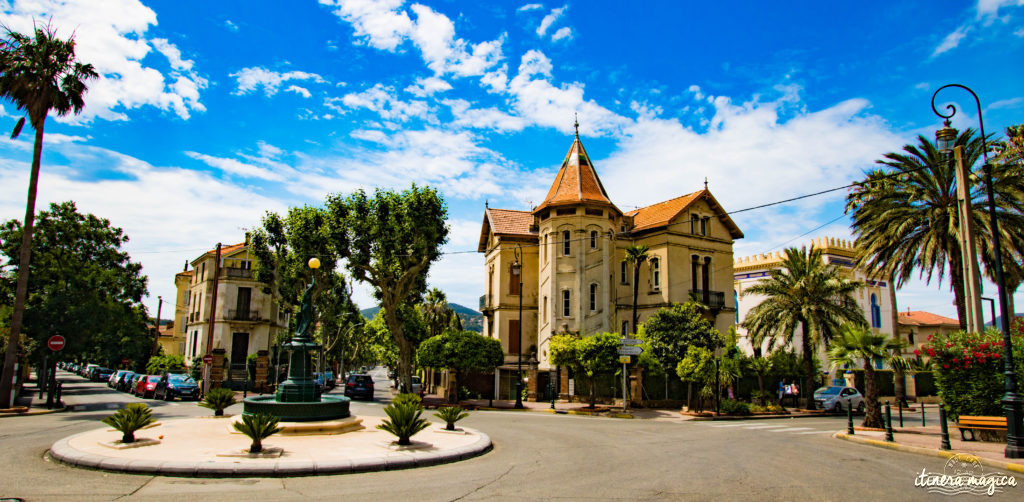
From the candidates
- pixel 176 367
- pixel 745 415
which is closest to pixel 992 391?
pixel 745 415

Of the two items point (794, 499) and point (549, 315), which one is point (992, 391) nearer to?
point (794, 499)

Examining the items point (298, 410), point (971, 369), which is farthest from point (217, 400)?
point (971, 369)

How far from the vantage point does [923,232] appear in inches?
925

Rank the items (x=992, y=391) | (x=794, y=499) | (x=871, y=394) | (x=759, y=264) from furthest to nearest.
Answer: (x=759, y=264)
(x=871, y=394)
(x=992, y=391)
(x=794, y=499)

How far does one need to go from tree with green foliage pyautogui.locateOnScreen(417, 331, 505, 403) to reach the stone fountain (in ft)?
47.9

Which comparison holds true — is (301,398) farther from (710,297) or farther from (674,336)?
(710,297)

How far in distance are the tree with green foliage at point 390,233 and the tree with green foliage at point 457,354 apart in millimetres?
2301

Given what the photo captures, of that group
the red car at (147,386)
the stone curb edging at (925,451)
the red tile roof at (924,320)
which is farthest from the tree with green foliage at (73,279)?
the red tile roof at (924,320)

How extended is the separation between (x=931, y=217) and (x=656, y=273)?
55.0ft

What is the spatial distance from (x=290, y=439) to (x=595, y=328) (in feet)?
80.0

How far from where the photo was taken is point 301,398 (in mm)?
15797

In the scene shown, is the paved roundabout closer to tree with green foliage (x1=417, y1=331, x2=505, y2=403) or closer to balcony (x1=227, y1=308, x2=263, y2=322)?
tree with green foliage (x1=417, y1=331, x2=505, y2=403)

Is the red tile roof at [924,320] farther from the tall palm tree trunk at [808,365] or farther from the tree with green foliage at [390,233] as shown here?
the tree with green foliage at [390,233]

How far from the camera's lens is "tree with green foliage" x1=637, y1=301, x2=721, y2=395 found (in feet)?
97.2
